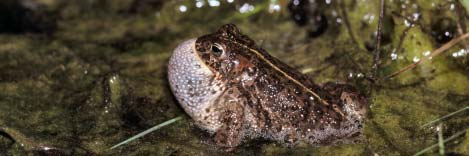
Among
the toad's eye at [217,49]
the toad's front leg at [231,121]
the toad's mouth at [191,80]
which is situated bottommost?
the toad's front leg at [231,121]

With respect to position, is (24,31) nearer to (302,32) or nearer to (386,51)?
(302,32)

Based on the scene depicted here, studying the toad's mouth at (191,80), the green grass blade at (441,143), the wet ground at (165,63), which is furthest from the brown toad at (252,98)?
the green grass blade at (441,143)

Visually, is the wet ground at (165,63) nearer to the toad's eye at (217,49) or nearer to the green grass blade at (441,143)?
the green grass blade at (441,143)

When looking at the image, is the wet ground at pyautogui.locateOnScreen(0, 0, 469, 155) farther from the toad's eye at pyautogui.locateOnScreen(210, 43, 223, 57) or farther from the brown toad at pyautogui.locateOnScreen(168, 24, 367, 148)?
the toad's eye at pyautogui.locateOnScreen(210, 43, 223, 57)

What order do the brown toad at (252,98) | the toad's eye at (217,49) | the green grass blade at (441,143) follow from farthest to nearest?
the brown toad at (252,98) < the toad's eye at (217,49) < the green grass blade at (441,143)

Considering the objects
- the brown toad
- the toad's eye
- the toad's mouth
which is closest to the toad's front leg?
the brown toad

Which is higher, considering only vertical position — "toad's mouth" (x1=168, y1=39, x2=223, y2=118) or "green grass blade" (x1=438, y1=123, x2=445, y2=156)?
"toad's mouth" (x1=168, y1=39, x2=223, y2=118)

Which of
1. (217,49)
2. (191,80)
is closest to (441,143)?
(217,49)

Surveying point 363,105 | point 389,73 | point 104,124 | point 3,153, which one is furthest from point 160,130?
point 389,73
